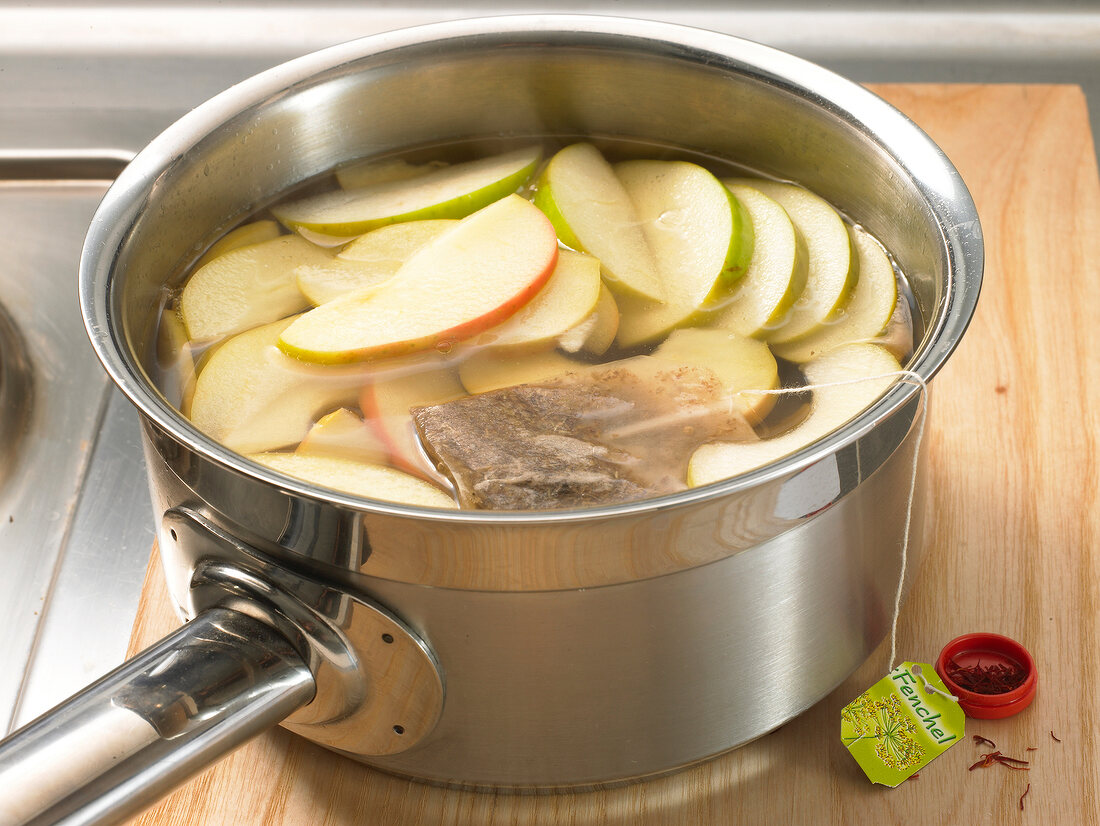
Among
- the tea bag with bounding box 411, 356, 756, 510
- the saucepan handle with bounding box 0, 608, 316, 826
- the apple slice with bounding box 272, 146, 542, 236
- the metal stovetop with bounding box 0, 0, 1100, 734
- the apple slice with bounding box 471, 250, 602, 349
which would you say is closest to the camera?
the saucepan handle with bounding box 0, 608, 316, 826

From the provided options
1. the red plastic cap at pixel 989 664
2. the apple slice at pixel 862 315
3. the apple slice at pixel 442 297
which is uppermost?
the apple slice at pixel 442 297

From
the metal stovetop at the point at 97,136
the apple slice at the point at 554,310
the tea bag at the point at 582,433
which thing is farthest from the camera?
the metal stovetop at the point at 97,136

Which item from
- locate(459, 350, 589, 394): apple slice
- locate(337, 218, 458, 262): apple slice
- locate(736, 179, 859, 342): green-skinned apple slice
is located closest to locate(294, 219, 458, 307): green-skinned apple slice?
locate(337, 218, 458, 262): apple slice

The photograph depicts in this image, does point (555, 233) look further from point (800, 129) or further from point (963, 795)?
point (963, 795)

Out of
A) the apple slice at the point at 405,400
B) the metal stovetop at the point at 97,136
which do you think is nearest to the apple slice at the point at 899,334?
the apple slice at the point at 405,400

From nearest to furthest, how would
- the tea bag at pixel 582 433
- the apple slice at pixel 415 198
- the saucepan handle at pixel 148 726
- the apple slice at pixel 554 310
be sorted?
the saucepan handle at pixel 148 726 → the tea bag at pixel 582 433 → the apple slice at pixel 554 310 → the apple slice at pixel 415 198

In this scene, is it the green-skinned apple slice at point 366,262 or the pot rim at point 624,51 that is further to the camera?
the green-skinned apple slice at point 366,262

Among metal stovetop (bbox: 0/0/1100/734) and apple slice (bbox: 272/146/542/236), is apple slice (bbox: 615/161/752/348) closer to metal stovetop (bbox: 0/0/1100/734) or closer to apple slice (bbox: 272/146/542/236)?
apple slice (bbox: 272/146/542/236)

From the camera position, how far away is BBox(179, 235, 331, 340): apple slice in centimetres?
74

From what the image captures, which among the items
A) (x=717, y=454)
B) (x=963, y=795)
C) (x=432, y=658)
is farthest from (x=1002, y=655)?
(x=432, y=658)

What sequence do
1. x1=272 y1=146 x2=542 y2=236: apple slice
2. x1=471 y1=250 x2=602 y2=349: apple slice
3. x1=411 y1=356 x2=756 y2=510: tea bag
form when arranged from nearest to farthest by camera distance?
1. x1=411 y1=356 x2=756 y2=510: tea bag
2. x1=471 y1=250 x2=602 y2=349: apple slice
3. x1=272 y1=146 x2=542 y2=236: apple slice

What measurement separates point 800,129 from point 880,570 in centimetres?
32

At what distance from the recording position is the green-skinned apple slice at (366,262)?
755mm

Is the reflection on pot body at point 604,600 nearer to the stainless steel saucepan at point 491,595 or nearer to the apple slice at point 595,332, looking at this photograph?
the stainless steel saucepan at point 491,595
